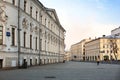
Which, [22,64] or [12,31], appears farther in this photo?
[22,64]

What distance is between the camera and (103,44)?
457 feet

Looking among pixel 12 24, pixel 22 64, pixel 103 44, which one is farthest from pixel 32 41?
pixel 103 44

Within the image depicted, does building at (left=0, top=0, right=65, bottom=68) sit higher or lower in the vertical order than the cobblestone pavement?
higher

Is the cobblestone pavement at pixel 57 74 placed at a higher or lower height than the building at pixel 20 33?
lower

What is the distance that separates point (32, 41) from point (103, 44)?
9445cm

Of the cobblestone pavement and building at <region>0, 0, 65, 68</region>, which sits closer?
the cobblestone pavement

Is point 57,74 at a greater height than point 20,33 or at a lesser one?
lesser

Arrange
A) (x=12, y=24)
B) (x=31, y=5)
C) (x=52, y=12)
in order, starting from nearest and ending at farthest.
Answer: (x=12, y=24) → (x=31, y=5) → (x=52, y=12)

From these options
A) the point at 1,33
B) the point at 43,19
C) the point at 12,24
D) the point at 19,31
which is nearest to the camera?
the point at 1,33

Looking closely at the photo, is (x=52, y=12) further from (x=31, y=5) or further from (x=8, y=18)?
(x=8, y=18)

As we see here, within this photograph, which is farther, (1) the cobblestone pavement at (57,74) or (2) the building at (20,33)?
(2) the building at (20,33)

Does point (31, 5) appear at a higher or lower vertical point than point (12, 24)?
higher

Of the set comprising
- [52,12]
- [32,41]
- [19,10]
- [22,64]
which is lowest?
[22,64]

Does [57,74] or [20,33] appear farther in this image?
[20,33]
